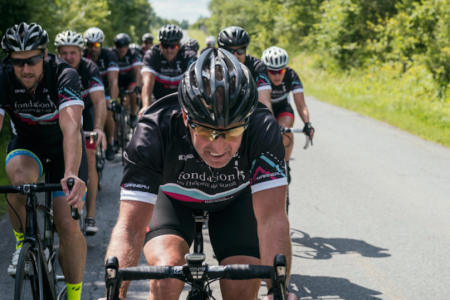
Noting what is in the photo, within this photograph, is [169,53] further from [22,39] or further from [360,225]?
[22,39]

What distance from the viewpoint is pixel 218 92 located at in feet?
7.16

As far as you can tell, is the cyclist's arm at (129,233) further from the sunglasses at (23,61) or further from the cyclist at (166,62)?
the cyclist at (166,62)

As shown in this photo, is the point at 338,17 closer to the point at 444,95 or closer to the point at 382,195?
the point at 444,95

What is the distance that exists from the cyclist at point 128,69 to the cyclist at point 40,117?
24.0ft

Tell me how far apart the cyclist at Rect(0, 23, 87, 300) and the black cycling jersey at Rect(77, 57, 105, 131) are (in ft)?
5.84

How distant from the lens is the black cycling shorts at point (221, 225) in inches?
112

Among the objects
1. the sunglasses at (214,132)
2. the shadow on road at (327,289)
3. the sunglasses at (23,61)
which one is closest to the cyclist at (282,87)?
the shadow on road at (327,289)

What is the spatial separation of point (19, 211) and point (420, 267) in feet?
12.6

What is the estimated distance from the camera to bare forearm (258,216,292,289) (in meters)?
2.34

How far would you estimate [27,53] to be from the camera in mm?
3721

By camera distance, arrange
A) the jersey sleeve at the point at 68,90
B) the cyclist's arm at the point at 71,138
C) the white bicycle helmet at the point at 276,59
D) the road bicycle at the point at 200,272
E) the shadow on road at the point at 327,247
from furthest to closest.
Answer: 1. the white bicycle helmet at the point at 276,59
2. the shadow on road at the point at 327,247
3. the jersey sleeve at the point at 68,90
4. the cyclist's arm at the point at 71,138
5. the road bicycle at the point at 200,272

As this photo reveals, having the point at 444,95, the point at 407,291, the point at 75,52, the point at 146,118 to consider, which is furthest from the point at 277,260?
the point at 444,95

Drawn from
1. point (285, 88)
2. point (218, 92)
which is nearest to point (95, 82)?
point (285, 88)

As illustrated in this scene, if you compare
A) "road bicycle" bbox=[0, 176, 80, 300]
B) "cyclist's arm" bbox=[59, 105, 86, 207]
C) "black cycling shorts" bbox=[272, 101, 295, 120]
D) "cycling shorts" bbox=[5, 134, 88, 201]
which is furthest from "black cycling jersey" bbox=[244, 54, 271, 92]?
"road bicycle" bbox=[0, 176, 80, 300]
